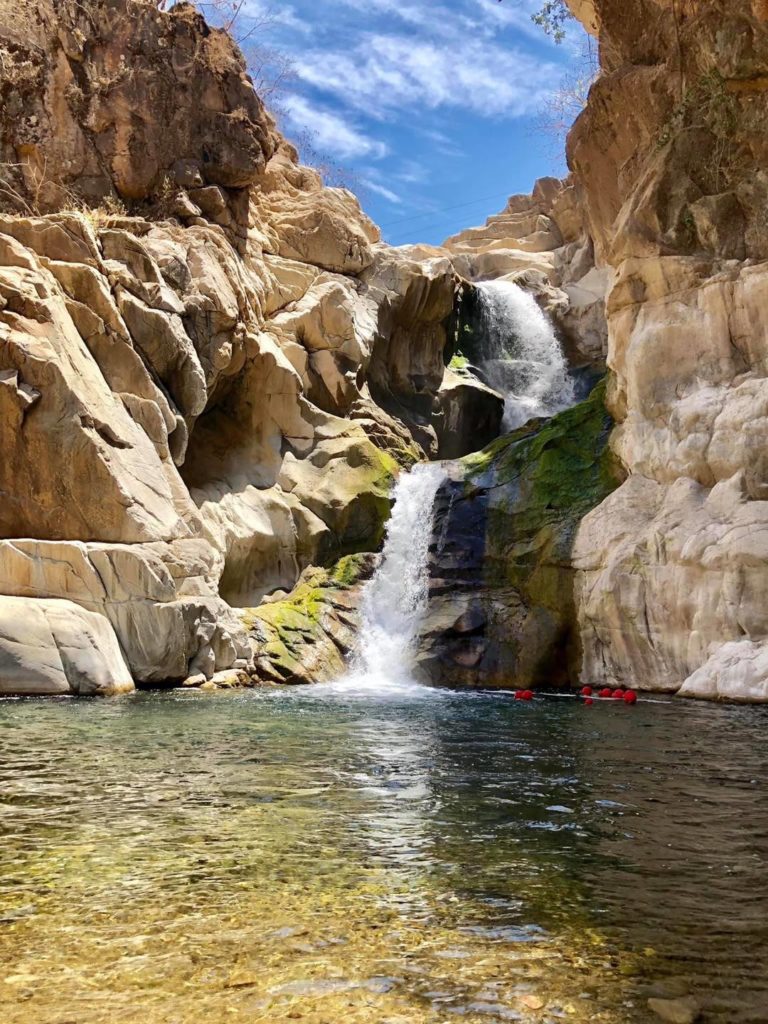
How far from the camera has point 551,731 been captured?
11.5 meters

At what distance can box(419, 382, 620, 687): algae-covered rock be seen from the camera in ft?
67.5

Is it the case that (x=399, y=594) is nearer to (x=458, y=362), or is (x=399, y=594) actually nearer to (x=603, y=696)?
(x=603, y=696)

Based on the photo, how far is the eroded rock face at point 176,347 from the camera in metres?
17.6

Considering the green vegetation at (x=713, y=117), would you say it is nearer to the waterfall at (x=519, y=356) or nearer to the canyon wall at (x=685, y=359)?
the canyon wall at (x=685, y=359)

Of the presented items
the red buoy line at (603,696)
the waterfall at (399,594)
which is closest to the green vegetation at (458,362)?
the waterfall at (399,594)

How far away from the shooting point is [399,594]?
2327cm

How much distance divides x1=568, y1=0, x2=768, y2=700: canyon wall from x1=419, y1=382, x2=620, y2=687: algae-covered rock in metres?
0.92

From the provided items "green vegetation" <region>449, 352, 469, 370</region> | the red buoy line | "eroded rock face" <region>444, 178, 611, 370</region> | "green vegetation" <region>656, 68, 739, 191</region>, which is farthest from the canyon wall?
"green vegetation" <region>449, 352, 469, 370</region>

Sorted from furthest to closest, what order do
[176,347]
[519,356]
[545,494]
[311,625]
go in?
[519,356] → [545,494] → [311,625] → [176,347]

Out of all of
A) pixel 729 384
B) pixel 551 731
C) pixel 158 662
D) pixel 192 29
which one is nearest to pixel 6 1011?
pixel 551 731

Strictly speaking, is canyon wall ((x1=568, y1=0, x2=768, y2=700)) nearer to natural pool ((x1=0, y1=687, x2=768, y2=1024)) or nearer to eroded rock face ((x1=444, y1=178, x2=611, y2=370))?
natural pool ((x1=0, y1=687, x2=768, y2=1024))

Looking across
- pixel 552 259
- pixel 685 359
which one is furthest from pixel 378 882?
pixel 552 259

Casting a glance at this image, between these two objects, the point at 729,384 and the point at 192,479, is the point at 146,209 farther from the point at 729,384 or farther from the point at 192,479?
the point at 729,384

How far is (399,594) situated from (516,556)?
328cm
